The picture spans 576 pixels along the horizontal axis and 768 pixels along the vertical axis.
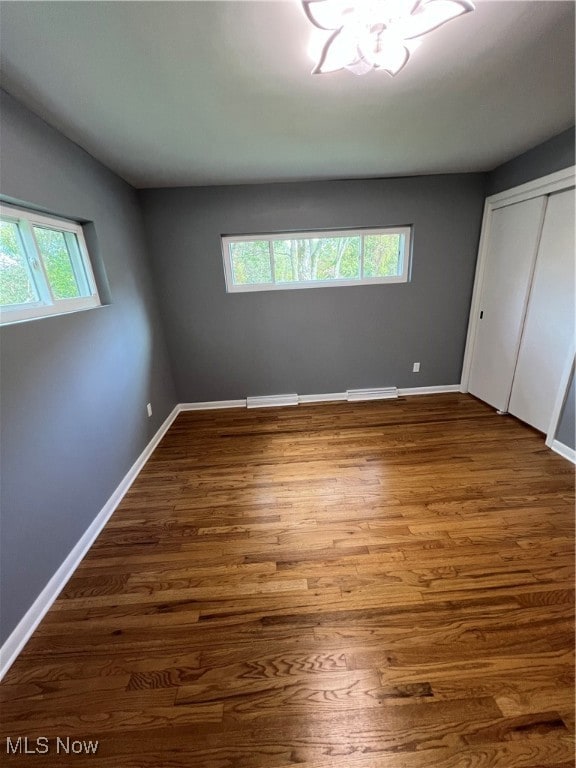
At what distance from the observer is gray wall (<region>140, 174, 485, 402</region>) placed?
2.80 metres

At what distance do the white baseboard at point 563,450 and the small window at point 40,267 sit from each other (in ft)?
12.2

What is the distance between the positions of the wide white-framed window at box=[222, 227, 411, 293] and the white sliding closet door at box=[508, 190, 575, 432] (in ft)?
3.74

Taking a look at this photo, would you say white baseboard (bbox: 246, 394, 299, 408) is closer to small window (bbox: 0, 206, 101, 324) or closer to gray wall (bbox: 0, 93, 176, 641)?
gray wall (bbox: 0, 93, 176, 641)

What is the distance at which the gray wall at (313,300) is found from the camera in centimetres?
280

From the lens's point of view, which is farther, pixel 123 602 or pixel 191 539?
pixel 191 539

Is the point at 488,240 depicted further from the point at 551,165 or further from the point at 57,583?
the point at 57,583

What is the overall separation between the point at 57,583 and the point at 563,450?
349cm

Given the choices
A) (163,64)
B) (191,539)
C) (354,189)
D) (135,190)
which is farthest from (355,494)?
(135,190)

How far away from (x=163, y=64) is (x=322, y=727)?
2.66 meters

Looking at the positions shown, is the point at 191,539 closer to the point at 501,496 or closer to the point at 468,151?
the point at 501,496

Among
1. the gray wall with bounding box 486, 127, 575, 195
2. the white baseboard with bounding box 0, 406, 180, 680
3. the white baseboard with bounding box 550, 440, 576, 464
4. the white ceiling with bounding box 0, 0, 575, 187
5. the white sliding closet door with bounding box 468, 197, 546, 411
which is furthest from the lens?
the white sliding closet door with bounding box 468, 197, 546, 411

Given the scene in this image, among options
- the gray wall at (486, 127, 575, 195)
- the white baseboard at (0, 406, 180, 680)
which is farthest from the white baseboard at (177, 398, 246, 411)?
the gray wall at (486, 127, 575, 195)

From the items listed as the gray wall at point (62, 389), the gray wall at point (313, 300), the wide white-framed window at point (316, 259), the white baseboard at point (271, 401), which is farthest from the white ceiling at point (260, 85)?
the white baseboard at point (271, 401)

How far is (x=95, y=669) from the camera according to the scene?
1.12 m
